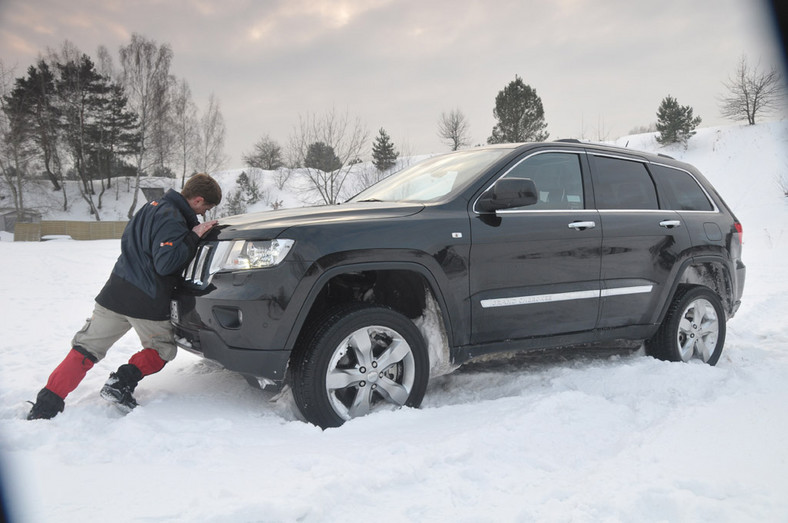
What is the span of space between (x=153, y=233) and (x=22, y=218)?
3849 centimetres

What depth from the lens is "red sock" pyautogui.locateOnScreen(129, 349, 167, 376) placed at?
3.34 meters

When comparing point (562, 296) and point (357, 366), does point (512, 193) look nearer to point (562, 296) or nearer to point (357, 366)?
point (562, 296)

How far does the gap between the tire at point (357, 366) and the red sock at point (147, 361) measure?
41.6 inches

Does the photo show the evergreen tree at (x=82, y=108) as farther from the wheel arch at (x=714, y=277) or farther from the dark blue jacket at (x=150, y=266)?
the wheel arch at (x=714, y=277)

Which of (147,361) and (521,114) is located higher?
(521,114)

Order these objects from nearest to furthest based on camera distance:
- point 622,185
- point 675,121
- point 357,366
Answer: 1. point 357,366
2. point 622,185
3. point 675,121

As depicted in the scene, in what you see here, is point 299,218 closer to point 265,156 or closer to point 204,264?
point 204,264

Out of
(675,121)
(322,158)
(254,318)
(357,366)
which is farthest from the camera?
(675,121)

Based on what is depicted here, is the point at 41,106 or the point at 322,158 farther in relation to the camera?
the point at 41,106

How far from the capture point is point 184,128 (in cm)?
4053

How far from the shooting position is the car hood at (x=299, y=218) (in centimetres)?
291

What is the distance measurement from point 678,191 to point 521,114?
33.9 metres

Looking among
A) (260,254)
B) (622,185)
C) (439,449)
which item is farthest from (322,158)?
(439,449)

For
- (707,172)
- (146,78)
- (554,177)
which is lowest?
(554,177)
